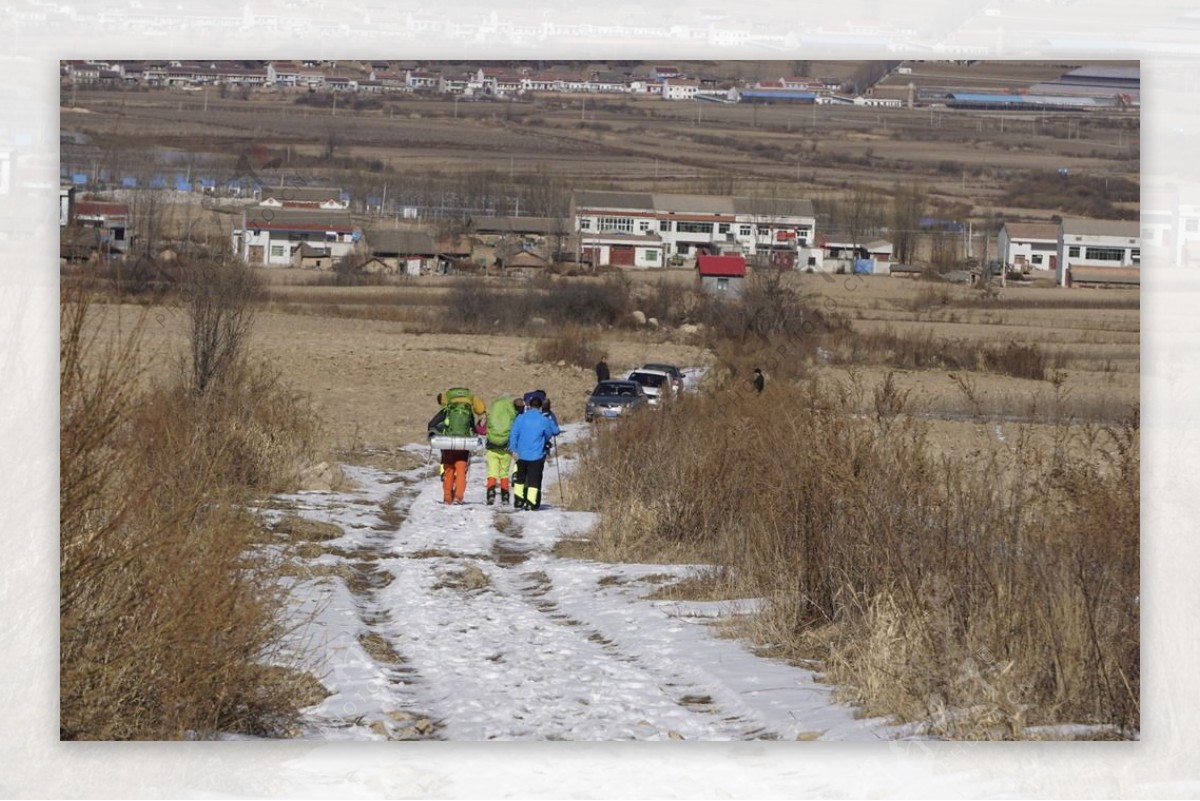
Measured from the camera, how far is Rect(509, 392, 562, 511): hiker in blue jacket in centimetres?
1642

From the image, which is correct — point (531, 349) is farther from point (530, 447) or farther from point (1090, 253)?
→ point (1090, 253)

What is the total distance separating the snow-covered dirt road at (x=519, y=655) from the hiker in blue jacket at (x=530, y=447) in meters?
2.29

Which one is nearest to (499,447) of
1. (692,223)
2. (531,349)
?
(531,349)

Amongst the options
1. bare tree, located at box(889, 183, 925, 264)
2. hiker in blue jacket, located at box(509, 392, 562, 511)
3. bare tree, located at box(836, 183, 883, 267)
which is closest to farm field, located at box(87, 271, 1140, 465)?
hiker in blue jacket, located at box(509, 392, 562, 511)

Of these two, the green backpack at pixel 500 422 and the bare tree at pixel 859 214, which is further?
the bare tree at pixel 859 214

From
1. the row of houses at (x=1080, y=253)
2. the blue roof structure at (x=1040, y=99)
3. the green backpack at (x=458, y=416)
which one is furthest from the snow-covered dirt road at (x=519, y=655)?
the row of houses at (x=1080, y=253)

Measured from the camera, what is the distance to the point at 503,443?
17.1 metres

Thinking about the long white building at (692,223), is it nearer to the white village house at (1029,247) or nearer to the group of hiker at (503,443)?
the white village house at (1029,247)

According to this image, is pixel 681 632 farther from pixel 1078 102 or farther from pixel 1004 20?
pixel 1078 102

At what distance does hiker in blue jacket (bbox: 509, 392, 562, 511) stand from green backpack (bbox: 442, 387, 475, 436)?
56 centimetres

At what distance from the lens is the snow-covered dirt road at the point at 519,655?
775cm

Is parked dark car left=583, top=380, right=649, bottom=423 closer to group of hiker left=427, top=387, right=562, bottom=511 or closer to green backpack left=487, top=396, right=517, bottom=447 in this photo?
group of hiker left=427, top=387, right=562, bottom=511

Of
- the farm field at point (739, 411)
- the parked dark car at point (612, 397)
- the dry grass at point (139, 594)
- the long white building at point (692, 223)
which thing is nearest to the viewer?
the dry grass at point (139, 594)

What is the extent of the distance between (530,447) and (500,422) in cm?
78
